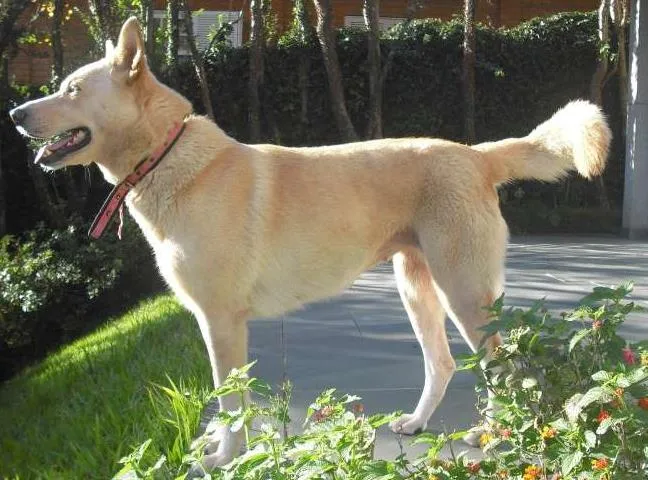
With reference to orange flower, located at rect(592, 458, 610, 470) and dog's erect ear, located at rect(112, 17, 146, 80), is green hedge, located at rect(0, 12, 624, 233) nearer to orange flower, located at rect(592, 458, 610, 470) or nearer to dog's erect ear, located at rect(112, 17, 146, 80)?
dog's erect ear, located at rect(112, 17, 146, 80)

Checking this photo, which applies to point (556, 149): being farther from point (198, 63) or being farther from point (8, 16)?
point (198, 63)

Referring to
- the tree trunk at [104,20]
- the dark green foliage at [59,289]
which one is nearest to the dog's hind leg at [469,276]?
the dark green foliage at [59,289]

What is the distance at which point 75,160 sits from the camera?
3.43 meters

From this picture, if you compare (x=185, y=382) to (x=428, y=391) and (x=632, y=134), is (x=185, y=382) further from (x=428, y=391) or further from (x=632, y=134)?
(x=632, y=134)

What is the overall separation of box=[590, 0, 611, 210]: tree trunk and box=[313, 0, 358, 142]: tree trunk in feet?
12.7

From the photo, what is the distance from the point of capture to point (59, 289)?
325 inches

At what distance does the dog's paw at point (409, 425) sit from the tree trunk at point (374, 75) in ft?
31.1

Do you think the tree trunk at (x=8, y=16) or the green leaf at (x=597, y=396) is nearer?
the green leaf at (x=597, y=396)

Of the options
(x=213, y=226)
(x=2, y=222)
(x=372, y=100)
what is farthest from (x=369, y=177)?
(x=372, y=100)

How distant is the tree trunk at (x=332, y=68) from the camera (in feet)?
41.0

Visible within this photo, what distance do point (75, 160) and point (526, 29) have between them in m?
11.7

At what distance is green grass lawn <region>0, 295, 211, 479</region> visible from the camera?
345 cm

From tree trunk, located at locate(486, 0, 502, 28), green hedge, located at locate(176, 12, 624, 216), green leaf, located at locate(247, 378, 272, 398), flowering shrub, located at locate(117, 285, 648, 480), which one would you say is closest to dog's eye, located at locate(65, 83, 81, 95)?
flowering shrub, located at locate(117, 285, 648, 480)

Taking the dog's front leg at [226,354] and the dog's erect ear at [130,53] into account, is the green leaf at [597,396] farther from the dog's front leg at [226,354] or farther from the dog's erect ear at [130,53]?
the dog's erect ear at [130,53]
